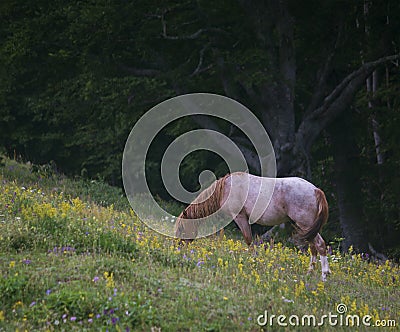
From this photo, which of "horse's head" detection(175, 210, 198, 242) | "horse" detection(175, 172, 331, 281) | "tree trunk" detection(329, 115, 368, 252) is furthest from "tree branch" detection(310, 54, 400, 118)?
"horse's head" detection(175, 210, 198, 242)

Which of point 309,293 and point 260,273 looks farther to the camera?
point 260,273

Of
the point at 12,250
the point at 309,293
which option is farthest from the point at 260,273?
the point at 12,250

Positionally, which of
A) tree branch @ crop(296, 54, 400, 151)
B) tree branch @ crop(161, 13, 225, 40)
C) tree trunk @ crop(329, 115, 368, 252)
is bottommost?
tree trunk @ crop(329, 115, 368, 252)

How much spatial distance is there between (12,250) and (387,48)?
16.3 m

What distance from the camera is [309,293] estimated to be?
1039 cm

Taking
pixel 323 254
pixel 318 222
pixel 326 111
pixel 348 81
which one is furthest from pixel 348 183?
pixel 323 254

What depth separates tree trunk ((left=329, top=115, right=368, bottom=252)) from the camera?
23.5 metres

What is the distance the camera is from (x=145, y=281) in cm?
937

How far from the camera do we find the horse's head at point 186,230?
1318 centimetres

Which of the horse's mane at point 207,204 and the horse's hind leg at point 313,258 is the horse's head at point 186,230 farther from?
the horse's hind leg at point 313,258

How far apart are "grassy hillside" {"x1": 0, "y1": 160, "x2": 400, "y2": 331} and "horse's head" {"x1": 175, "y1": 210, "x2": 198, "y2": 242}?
163 mm

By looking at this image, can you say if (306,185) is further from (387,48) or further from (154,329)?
(387,48)

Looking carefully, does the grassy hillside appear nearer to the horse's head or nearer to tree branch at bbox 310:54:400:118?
the horse's head

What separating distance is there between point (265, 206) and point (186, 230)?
5.31 ft
